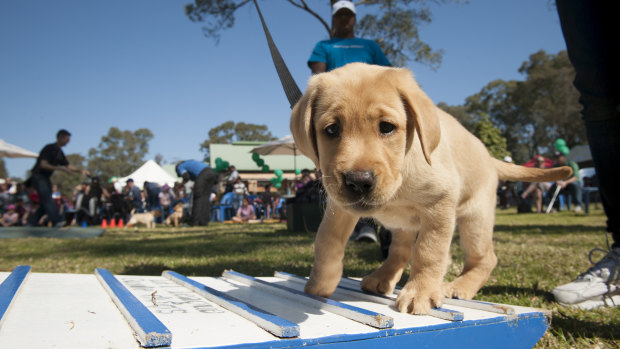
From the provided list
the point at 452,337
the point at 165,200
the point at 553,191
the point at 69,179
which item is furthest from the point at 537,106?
the point at 69,179

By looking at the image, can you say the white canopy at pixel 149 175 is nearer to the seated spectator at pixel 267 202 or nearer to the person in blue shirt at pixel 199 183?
the seated spectator at pixel 267 202

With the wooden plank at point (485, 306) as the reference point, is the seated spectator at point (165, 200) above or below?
above

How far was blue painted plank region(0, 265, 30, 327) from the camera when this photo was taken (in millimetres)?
1549

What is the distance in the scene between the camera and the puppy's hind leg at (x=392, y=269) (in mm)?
2654

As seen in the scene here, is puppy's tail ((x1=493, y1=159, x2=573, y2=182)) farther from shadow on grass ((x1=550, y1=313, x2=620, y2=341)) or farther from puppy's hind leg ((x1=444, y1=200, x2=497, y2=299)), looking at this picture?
shadow on grass ((x1=550, y1=313, x2=620, y2=341))

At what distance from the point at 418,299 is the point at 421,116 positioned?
91cm

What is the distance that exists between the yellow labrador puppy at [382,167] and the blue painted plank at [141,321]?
0.87 metres

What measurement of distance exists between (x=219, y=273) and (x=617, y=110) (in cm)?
363

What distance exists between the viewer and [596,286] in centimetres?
263

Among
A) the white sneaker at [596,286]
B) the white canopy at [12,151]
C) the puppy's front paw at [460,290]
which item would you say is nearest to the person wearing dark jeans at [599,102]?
the white sneaker at [596,286]

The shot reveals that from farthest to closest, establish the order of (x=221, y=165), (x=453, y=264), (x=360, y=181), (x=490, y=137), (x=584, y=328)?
(x=490, y=137)
(x=221, y=165)
(x=453, y=264)
(x=584, y=328)
(x=360, y=181)

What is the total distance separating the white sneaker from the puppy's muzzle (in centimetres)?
180

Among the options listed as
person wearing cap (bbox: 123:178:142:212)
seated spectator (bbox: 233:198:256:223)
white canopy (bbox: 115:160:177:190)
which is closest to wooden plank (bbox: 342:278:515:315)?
seated spectator (bbox: 233:198:256:223)

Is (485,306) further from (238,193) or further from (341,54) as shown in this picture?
(238,193)
